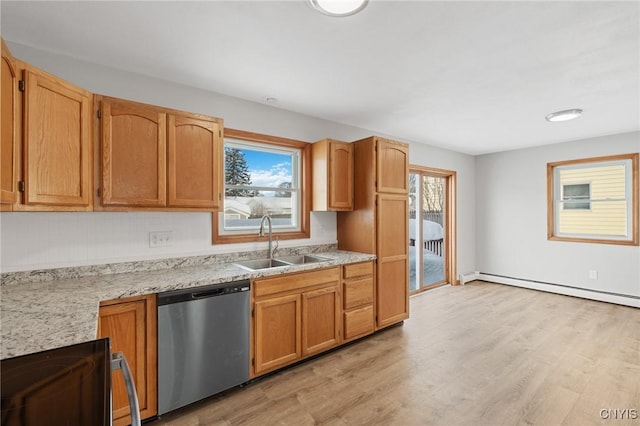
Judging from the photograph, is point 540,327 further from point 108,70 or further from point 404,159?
point 108,70

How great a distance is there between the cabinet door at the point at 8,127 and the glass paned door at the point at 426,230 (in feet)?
14.7

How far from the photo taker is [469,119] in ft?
11.9

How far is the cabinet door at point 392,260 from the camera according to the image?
3.29 meters

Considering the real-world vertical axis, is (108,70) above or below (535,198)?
above

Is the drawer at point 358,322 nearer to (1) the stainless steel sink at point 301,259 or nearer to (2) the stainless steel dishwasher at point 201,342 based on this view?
(1) the stainless steel sink at point 301,259

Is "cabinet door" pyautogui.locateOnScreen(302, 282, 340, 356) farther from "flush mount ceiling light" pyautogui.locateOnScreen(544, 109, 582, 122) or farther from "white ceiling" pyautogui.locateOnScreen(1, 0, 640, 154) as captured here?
"flush mount ceiling light" pyautogui.locateOnScreen(544, 109, 582, 122)

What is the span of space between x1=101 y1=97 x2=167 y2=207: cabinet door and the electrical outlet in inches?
15.2

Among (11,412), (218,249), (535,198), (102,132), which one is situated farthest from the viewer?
(535,198)

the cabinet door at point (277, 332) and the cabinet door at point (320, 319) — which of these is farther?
the cabinet door at point (320, 319)

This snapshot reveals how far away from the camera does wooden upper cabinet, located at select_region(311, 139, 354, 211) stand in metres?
3.22

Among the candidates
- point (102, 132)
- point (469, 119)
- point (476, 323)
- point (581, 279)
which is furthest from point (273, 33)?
point (581, 279)

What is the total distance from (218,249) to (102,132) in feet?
4.20

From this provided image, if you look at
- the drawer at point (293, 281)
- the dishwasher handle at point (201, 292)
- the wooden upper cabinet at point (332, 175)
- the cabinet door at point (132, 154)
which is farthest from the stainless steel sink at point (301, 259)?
the cabinet door at point (132, 154)

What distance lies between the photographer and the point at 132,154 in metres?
2.09
